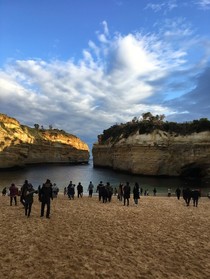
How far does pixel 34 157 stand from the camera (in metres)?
128

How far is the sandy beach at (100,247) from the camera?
835 centimetres

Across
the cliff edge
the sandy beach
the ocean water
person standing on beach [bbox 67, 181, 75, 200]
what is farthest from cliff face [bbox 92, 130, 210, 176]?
the sandy beach

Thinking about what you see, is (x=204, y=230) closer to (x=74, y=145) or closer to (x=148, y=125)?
(x=148, y=125)

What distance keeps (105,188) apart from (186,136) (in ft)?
169

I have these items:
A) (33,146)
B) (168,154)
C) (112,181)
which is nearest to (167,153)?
(168,154)

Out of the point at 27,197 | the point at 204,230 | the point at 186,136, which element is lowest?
the point at 204,230

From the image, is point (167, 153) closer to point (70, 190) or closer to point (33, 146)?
point (70, 190)

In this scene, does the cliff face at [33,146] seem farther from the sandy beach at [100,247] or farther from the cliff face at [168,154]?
the sandy beach at [100,247]

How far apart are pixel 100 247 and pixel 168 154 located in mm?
64767

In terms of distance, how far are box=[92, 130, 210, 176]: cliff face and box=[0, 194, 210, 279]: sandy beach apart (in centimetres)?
5504

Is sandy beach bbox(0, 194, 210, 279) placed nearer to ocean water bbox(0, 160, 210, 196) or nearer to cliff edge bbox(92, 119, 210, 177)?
ocean water bbox(0, 160, 210, 196)

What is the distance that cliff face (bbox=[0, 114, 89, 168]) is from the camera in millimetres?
90500

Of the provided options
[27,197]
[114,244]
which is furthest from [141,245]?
[27,197]

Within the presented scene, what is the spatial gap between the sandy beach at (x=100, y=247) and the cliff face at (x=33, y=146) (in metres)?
77.6
